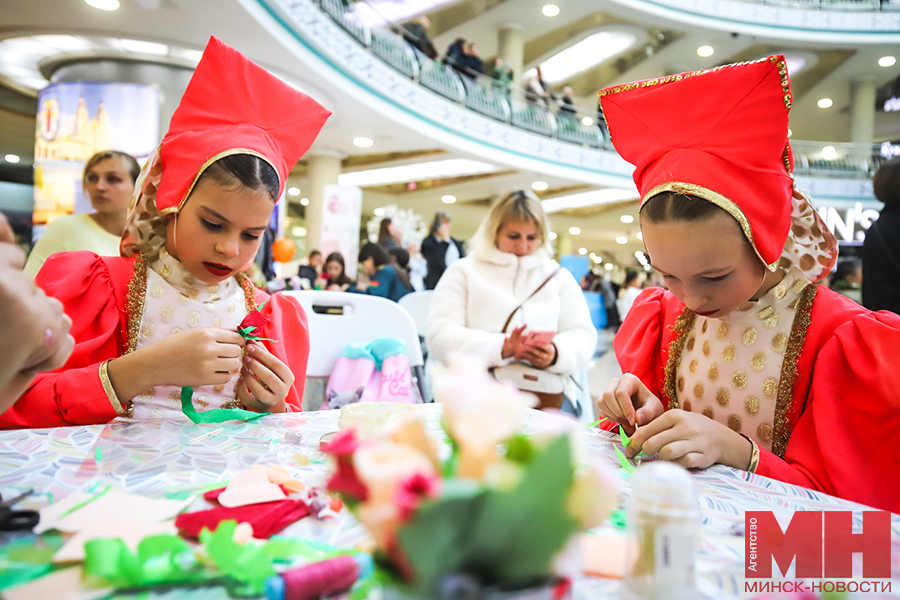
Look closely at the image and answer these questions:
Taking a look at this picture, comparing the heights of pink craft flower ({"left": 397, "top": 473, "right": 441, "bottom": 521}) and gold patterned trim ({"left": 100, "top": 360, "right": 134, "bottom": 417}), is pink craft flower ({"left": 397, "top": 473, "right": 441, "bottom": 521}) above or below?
above

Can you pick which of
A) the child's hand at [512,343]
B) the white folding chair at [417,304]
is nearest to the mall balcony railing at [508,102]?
the white folding chair at [417,304]

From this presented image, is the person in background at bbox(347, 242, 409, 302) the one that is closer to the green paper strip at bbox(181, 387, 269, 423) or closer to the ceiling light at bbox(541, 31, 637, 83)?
the green paper strip at bbox(181, 387, 269, 423)

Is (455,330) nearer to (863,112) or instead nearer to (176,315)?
(176,315)

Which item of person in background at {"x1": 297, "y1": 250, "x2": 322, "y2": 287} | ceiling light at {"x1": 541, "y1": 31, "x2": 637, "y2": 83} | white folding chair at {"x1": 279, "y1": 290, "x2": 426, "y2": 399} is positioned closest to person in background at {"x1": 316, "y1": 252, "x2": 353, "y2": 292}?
person in background at {"x1": 297, "y1": 250, "x2": 322, "y2": 287}

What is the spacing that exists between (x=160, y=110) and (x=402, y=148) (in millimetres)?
4395

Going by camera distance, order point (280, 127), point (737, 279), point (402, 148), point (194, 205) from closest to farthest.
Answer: point (737, 279) < point (194, 205) < point (280, 127) < point (402, 148)

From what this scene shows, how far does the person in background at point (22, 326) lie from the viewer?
→ 1.49 feet

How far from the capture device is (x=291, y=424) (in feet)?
3.16

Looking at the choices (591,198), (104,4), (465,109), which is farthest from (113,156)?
(591,198)

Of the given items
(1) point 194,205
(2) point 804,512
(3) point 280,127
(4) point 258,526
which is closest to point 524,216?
(3) point 280,127

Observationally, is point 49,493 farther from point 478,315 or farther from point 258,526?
point 478,315

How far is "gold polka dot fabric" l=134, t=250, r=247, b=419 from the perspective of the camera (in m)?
1.06

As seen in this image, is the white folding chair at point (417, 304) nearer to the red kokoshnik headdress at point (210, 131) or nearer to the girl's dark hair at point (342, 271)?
the red kokoshnik headdress at point (210, 131)

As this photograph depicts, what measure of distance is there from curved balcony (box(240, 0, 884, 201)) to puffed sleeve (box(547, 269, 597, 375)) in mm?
4459
